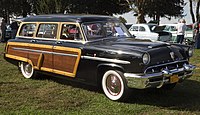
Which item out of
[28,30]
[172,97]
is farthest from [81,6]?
[172,97]

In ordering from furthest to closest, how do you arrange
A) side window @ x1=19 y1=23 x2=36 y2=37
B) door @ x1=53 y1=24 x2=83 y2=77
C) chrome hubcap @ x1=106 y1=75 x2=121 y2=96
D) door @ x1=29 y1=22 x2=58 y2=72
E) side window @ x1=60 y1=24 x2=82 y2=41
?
side window @ x1=19 y1=23 x2=36 y2=37, door @ x1=29 y1=22 x2=58 y2=72, side window @ x1=60 y1=24 x2=82 y2=41, door @ x1=53 y1=24 x2=83 y2=77, chrome hubcap @ x1=106 y1=75 x2=121 y2=96

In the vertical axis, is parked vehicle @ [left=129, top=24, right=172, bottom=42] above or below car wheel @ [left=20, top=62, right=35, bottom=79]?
above

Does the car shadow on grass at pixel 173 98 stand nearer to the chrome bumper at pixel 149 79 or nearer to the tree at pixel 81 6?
the chrome bumper at pixel 149 79

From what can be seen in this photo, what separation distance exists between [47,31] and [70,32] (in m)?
0.83

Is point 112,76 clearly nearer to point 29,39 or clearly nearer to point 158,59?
point 158,59

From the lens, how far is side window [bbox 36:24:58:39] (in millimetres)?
7527

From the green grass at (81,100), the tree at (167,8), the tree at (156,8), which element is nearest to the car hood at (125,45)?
the green grass at (81,100)

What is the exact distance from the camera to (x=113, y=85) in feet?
20.6

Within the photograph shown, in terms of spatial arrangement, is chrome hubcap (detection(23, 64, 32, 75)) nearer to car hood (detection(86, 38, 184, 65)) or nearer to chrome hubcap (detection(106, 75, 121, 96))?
car hood (detection(86, 38, 184, 65))

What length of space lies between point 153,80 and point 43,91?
2526mm

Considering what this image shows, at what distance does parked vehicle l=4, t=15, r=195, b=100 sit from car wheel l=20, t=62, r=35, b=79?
3cm

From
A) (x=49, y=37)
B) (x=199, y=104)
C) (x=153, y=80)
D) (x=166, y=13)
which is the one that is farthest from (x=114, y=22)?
(x=166, y=13)

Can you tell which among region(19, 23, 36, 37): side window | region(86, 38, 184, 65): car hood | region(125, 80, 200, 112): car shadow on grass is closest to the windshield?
region(86, 38, 184, 65): car hood

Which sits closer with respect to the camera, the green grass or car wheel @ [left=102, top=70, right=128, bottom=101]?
the green grass
